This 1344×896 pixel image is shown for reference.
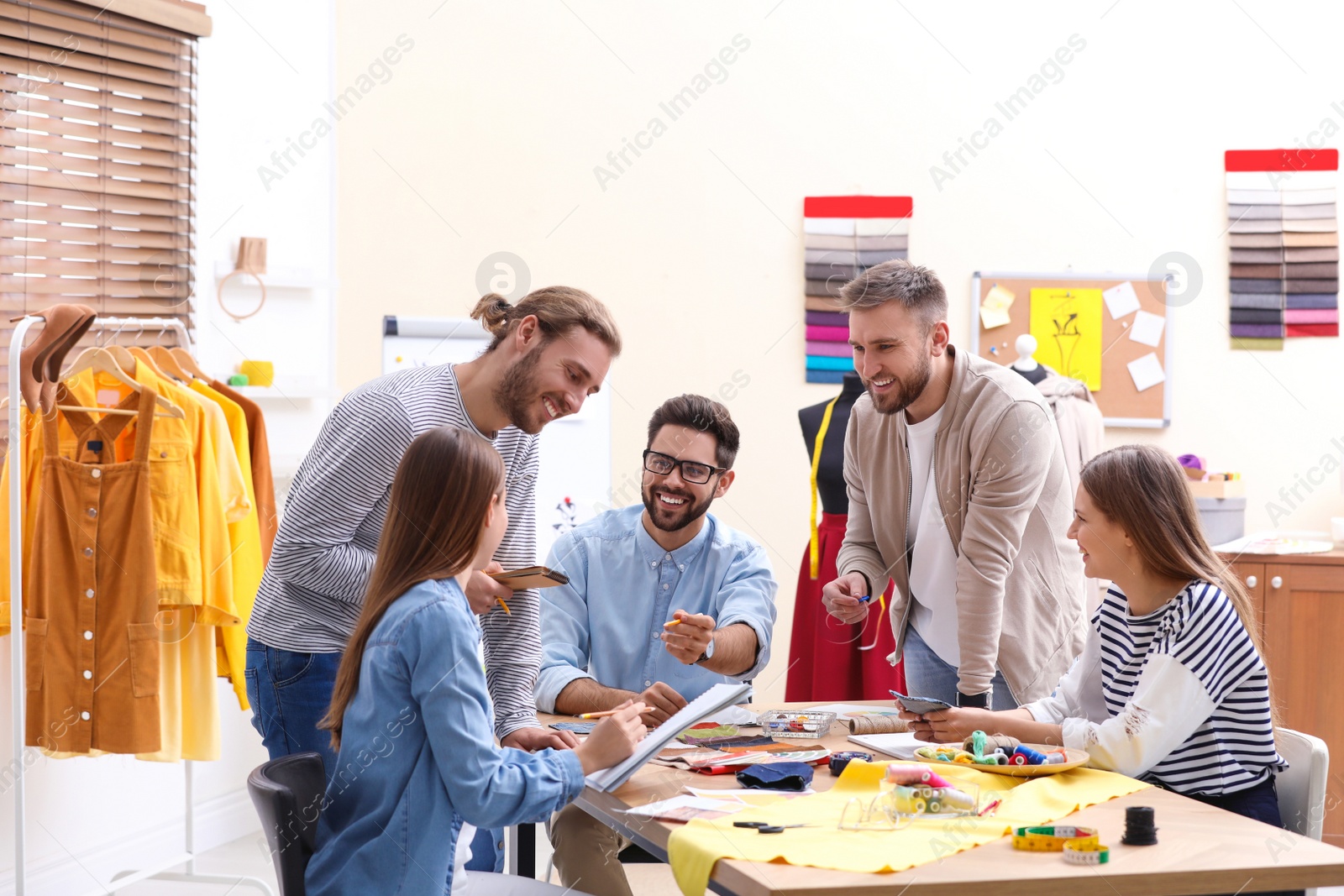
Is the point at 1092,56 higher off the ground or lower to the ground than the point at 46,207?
higher

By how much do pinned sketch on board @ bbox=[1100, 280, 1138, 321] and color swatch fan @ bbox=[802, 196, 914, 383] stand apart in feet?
2.30

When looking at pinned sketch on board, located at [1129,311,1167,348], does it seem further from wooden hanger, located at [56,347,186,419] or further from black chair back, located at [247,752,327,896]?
black chair back, located at [247,752,327,896]

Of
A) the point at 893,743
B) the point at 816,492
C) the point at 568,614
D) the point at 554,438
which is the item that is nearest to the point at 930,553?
the point at 893,743

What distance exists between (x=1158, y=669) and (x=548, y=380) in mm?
1031

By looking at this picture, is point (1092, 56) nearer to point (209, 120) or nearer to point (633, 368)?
point (633, 368)

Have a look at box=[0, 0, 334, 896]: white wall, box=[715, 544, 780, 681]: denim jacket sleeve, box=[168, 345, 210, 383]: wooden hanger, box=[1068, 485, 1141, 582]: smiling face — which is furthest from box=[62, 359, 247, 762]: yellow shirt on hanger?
box=[1068, 485, 1141, 582]: smiling face

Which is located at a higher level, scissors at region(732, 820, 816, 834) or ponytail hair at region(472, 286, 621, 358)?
ponytail hair at region(472, 286, 621, 358)

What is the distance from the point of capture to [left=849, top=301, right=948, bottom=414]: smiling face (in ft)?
7.64

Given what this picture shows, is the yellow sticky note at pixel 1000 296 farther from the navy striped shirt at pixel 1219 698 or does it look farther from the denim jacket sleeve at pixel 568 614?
the navy striped shirt at pixel 1219 698

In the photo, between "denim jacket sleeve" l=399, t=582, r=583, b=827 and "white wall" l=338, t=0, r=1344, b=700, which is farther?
"white wall" l=338, t=0, r=1344, b=700

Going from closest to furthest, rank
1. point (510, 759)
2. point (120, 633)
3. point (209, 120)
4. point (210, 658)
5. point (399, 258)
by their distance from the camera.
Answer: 1. point (510, 759)
2. point (120, 633)
3. point (210, 658)
4. point (209, 120)
5. point (399, 258)

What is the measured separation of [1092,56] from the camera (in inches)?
165

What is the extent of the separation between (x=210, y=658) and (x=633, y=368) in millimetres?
1900

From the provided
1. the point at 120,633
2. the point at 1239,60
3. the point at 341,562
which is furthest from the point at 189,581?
the point at 1239,60
